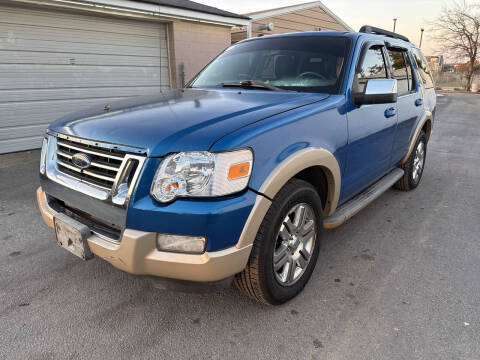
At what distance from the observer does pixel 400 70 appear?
13.1 ft

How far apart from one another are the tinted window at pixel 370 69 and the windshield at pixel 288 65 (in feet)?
0.62

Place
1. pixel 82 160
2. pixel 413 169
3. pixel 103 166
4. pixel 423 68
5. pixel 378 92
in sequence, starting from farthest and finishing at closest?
pixel 423 68 < pixel 413 169 < pixel 378 92 < pixel 82 160 < pixel 103 166

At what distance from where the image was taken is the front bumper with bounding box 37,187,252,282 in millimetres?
1813

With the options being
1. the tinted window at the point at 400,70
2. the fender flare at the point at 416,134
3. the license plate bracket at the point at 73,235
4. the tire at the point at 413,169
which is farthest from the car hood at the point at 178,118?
the tire at the point at 413,169

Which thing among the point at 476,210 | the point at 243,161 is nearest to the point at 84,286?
the point at 243,161

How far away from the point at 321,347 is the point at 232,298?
70 centimetres

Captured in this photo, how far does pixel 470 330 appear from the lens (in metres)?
2.16

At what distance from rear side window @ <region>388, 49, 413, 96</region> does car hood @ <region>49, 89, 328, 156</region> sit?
5.24ft

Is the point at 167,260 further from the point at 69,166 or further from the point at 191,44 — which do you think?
the point at 191,44

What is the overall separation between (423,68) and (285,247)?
12.9 ft

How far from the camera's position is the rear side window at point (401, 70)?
3.82m

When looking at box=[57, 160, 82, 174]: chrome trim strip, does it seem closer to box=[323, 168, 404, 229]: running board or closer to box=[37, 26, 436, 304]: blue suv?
box=[37, 26, 436, 304]: blue suv

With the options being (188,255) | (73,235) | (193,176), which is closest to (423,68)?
(193,176)

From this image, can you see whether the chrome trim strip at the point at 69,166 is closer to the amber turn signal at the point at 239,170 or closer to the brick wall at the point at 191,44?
the amber turn signal at the point at 239,170
